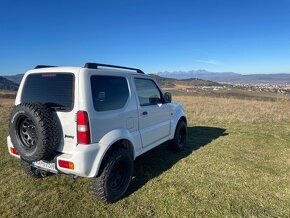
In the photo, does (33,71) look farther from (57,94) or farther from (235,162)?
(235,162)

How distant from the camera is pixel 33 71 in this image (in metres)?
3.81

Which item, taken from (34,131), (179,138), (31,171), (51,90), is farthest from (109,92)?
(179,138)

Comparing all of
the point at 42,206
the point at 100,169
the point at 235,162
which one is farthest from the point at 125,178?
the point at 235,162

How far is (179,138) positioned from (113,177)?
2.86 meters

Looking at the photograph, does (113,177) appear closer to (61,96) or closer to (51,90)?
(61,96)

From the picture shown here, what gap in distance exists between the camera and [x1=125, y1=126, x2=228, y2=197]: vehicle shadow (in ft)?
14.8

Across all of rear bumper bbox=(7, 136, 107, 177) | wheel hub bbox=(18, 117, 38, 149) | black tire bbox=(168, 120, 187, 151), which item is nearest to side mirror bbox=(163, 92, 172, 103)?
black tire bbox=(168, 120, 187, 151)

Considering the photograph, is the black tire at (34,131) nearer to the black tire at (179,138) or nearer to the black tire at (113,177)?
the black tire at (113,177)

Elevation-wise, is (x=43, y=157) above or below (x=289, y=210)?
above

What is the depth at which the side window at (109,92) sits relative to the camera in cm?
343

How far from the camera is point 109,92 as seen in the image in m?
3.69

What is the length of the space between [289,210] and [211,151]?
9.27ft

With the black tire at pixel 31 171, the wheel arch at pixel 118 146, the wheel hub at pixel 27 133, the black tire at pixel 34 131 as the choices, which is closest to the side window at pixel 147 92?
the wheel arch at pixel 118 146

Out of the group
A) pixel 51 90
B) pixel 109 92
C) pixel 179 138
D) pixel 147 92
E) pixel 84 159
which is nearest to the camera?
pixel 84 159
